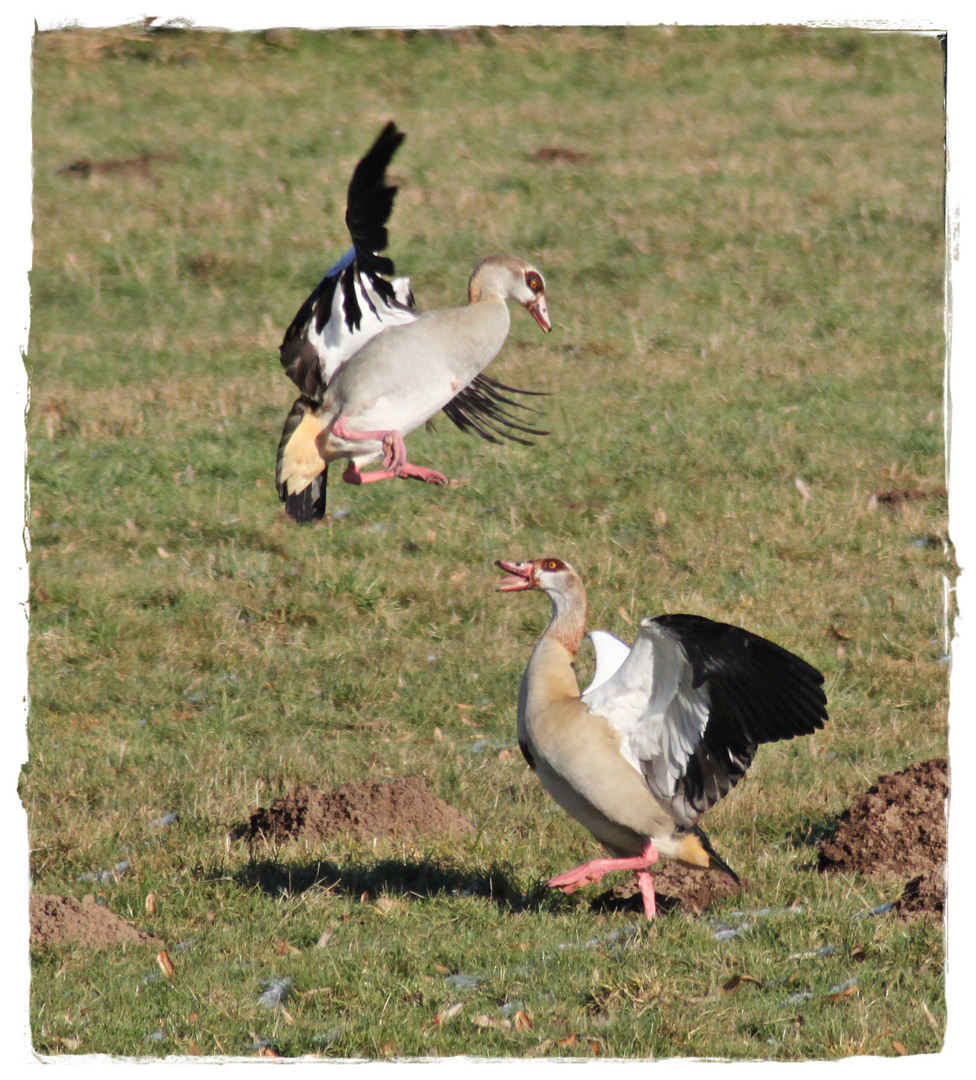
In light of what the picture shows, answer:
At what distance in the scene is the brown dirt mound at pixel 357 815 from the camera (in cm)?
681

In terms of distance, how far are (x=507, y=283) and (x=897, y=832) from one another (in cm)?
294

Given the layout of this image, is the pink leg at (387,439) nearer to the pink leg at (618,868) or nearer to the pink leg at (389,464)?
the pink leg at (389,464)

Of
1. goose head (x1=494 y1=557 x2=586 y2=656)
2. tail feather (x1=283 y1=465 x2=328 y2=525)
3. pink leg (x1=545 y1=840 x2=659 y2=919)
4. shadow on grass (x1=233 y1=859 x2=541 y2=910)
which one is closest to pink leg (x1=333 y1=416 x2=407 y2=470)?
tail feather (x1=283 y1=465 x2=328 y2=525)

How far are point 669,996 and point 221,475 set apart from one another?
655 centimetres

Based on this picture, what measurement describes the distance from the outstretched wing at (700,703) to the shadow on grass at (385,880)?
0.79m

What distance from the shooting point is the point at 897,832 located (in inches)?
249

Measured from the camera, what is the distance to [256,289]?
14.3 metres

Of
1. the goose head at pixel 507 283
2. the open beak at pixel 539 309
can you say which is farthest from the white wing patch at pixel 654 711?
the goose head at pixel 507 283

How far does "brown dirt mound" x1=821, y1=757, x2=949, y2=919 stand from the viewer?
20.7 ft

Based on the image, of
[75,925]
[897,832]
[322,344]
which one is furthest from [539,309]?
[75,925]

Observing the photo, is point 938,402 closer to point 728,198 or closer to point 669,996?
point 728,198

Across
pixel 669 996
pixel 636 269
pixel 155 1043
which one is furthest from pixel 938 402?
pixel 155 1043

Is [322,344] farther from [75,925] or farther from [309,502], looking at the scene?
[75,925]

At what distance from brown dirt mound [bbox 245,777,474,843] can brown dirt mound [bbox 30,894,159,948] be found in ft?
3.09
